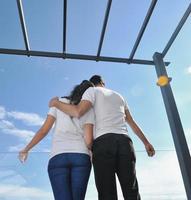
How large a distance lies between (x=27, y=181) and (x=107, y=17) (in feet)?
5.66

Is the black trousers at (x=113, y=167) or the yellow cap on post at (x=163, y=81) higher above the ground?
the yellow cap on post at (x=163, y=81)

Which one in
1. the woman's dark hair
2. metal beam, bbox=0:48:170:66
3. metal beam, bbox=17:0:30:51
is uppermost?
metal beam, bbox=17:0:30:51

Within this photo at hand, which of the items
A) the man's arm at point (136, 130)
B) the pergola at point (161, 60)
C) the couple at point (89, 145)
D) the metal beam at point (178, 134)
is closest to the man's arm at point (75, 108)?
the couple at point (89, 145)

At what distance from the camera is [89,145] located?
1538 millimetres

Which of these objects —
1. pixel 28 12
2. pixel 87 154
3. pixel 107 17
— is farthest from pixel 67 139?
pixel 28 12

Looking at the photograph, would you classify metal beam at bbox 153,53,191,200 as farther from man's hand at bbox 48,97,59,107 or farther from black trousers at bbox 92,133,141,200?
man's hand at bbox 48,97,59,107

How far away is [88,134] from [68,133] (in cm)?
11

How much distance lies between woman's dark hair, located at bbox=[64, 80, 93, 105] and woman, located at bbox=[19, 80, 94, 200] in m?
0.12

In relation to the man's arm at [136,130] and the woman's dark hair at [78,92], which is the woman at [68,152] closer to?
→ the woman's dark hair at [78,92]

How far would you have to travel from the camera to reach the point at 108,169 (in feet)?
4.73

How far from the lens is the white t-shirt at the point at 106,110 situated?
1.56 meters

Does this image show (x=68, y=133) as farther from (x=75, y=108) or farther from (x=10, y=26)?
(x=10, y=26)

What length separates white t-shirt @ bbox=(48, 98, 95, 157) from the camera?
59.5 inches

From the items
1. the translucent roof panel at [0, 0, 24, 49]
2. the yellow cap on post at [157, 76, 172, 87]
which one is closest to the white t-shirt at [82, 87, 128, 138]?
the yellow cap on post at [157, 76, 172, 87]
